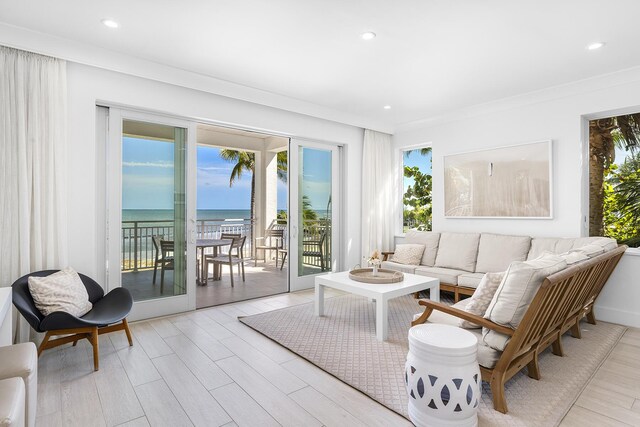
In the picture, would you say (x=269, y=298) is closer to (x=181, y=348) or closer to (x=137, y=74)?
(x=181, y=348)

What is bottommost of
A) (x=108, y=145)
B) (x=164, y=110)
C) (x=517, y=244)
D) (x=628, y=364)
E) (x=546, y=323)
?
(x=628, y=364)

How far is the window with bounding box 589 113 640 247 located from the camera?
Result: 3869 mm

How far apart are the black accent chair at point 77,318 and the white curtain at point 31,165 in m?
0.26

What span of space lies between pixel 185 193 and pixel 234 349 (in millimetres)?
1944

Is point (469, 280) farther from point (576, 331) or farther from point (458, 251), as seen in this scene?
point (576, 331)

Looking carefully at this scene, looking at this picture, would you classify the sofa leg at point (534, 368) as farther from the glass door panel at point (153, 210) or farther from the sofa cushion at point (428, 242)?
the glass door panel at point (153, 210)

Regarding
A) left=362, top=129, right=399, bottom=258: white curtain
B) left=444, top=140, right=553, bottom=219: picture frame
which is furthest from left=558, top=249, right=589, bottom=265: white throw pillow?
left=362, top=129, right=399, bottom=258: white curtain

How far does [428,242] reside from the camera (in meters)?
5.16

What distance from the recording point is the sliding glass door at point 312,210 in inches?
200

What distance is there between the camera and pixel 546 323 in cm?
235

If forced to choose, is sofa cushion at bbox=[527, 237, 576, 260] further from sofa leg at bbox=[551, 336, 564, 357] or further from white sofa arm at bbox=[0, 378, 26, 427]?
white sofa arm at bbox=[0, 378, 26, 427]

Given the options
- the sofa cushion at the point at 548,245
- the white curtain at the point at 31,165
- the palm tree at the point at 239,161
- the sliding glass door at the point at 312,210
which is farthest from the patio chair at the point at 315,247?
the palm tree at the point at 239,161

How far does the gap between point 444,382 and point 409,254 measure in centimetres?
332

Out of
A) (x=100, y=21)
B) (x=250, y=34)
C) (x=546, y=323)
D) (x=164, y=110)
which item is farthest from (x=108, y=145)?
(x=546, y=323)
